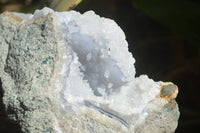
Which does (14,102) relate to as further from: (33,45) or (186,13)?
(186,13)

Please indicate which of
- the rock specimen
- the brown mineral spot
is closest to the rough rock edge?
the rock specimen

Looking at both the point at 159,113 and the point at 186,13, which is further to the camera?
the point at 186,13

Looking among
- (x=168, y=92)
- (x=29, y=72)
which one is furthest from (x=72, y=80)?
(x=168, y=92)

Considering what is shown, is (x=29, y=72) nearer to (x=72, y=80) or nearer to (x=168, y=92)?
(x=72, y=80)

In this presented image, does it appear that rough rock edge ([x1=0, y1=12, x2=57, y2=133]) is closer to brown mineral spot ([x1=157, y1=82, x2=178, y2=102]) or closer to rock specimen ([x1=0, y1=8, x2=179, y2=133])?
rock specimen ([x1=0, y1=8, x2=179, y2=133])

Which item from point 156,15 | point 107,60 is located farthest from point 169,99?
point 156,15

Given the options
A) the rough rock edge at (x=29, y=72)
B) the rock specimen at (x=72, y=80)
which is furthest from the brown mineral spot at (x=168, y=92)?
the rough rock edge at (x=29, y=72)

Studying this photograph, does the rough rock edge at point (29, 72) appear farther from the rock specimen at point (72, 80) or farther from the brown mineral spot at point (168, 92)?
the brown mineral spot at point (168, 92)

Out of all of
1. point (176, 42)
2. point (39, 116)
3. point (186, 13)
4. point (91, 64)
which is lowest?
point (39, 116)
